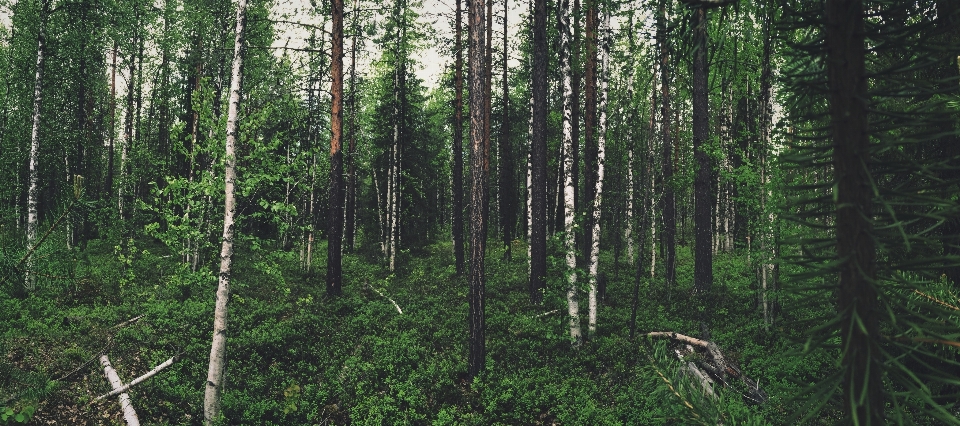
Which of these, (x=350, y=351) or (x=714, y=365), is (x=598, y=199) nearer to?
(x=714, y=365)

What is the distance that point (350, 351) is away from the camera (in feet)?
37.4

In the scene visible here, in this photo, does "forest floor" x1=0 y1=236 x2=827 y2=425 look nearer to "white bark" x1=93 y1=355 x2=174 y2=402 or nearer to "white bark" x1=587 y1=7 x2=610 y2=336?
"white bark" x1=93 y1=355 x2=174 y2=402

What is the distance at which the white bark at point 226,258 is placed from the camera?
8312 millimetres

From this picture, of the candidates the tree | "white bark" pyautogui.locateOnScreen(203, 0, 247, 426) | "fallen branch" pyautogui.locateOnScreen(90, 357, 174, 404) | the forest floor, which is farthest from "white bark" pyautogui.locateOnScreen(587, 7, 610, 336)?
"fallen branch" pyautogui.locateOnScreen(90, 357, 174, 404)

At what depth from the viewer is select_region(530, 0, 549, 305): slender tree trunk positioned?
505 inches

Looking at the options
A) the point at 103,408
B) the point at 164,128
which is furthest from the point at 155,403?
the point at 164,128

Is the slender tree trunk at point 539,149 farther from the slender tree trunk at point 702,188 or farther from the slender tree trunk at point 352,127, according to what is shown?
the slender tree trunk at point 352,127

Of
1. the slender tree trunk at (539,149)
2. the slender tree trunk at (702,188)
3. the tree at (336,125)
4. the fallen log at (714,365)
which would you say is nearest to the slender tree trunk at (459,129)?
the slender tree trunk at (539,149)

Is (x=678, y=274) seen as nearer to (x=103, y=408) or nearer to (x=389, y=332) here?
(x=389, y=332)

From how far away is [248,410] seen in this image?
8633 millimetres

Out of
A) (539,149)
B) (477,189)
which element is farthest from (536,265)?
(477,189)

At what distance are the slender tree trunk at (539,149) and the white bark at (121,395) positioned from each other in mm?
9718

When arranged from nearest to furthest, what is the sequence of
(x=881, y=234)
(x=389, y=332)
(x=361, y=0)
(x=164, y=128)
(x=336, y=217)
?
(x=881, y=234) < (x=389, y=332) < (x=336, y=217) < (x=361, y=0) < (x=164, y=128)

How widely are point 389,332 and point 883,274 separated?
12.4 metres
